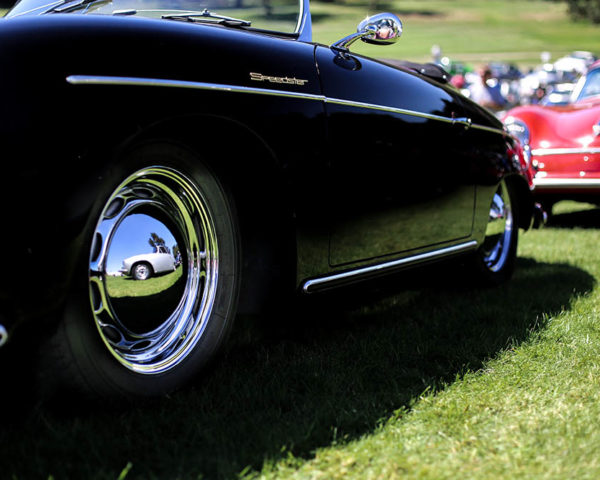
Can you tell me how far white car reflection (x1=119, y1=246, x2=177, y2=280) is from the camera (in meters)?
2.02

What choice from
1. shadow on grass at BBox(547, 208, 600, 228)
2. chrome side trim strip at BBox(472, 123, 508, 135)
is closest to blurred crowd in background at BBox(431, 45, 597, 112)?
shadow on grass at BBox(547, 208, 600, 228)

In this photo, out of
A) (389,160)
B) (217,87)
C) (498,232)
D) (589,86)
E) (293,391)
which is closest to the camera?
(217,87)

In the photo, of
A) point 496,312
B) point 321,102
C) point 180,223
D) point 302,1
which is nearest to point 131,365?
point 180,223

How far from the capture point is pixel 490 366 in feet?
8.51

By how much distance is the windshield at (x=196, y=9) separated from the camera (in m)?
2.47

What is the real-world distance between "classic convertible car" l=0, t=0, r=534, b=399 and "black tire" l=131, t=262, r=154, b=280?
0.12 ft

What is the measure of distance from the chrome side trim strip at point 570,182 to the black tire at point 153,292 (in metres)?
4.31

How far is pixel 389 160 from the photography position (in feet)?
9.01

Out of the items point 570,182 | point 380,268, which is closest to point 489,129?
point 380,268

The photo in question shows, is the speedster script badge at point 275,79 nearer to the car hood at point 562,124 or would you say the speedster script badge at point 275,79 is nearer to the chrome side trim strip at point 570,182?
the chrome side trim strip at point 570,182

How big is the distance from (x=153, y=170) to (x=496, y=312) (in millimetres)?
1971

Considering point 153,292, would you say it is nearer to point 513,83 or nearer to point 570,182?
point 570,182

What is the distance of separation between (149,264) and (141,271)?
45 mm

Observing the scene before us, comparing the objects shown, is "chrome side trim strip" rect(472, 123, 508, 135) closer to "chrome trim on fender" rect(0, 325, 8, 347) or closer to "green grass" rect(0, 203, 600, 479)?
"green grass" rect(0, 203, 600, 479)
